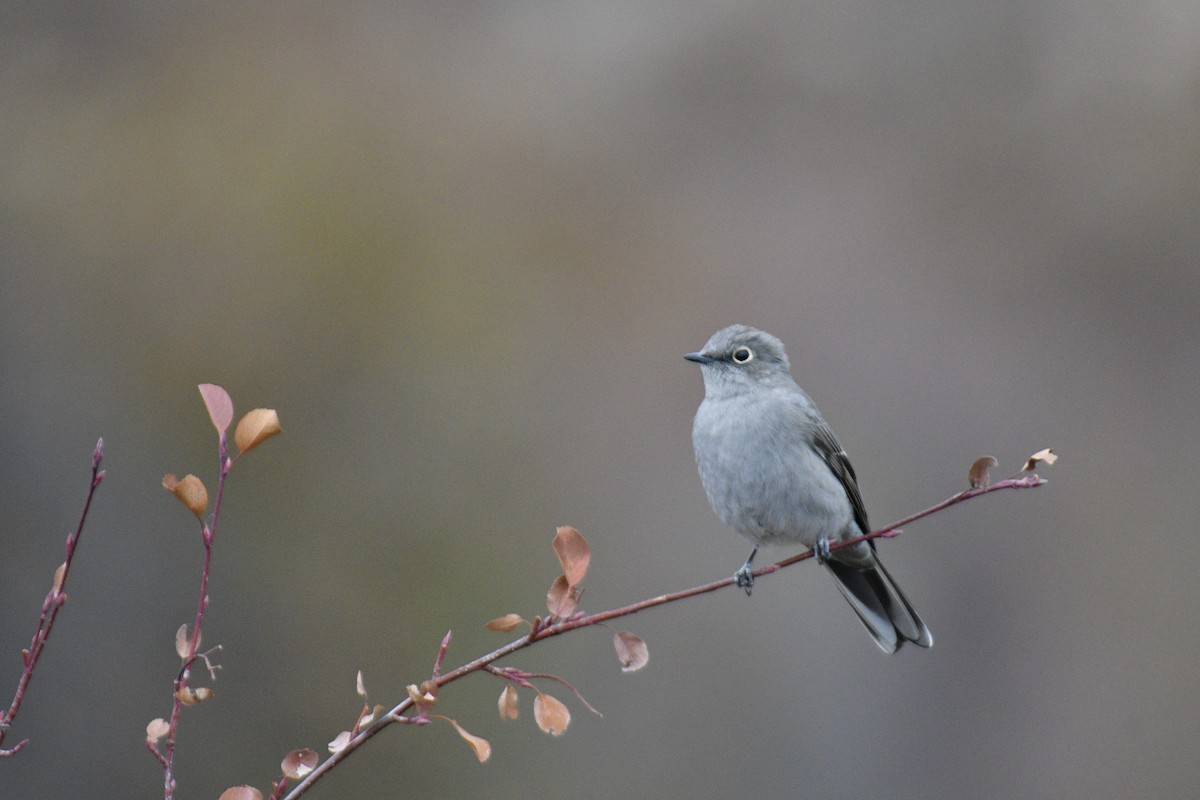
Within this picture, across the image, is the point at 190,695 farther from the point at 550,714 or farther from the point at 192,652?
the point at 550,714

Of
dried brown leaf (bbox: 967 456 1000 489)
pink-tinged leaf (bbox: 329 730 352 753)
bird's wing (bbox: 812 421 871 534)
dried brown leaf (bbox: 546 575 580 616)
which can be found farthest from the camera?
bird's wing (bbox: 812 421 871 534)

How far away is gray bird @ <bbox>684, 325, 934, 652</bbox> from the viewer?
3.82 meters

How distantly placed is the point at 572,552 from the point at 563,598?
81 mm

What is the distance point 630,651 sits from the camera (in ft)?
5.86

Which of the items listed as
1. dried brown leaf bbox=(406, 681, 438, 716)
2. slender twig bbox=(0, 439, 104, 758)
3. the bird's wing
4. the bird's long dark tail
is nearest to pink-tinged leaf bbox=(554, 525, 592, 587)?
dried brown leaf bbox=(406, 681, 438, 716)

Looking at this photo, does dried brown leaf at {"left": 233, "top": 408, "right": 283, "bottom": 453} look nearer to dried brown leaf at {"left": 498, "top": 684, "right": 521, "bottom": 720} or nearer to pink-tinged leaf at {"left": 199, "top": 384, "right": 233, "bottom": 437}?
pink-tinged leaf at {"left": 199, "top": 384, "right": 233, "bottom": 437}

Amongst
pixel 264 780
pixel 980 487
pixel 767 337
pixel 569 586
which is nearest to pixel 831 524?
pixel 767 337

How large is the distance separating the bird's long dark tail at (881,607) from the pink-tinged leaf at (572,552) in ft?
7.59

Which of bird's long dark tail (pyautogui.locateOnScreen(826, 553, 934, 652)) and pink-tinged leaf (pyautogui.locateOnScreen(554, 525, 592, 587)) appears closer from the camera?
pink-tinged leaf (pyautogui.locateOnScreen(554, 525, 592, 587))

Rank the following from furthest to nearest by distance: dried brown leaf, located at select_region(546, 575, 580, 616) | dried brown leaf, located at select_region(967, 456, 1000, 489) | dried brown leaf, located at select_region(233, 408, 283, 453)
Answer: dried brown leaf, located at select_region(967, 456, 1000, 489) → dried brown leaf, located at select_region(546, 575, 580, 616) → dried brown leaf, located at select_region(233, 408, 283, 453)

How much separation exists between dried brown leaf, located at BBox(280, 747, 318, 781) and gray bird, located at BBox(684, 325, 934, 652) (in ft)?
7.83

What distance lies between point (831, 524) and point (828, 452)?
349 millimetres

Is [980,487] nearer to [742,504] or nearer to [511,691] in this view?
[511,691]

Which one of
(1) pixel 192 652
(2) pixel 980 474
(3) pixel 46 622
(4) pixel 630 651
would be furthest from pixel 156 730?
(2) pixel 980 474
